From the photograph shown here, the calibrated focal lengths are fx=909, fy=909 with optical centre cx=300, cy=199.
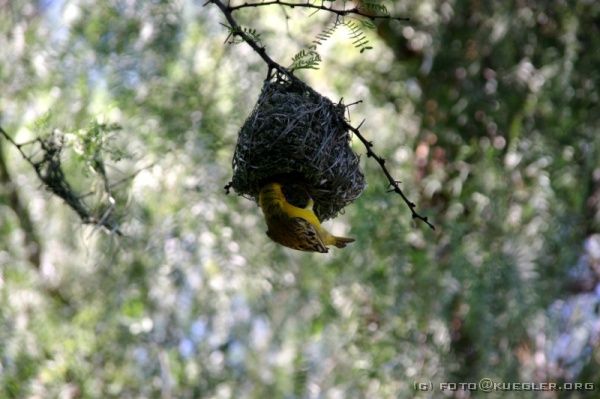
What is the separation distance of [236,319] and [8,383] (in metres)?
1.23

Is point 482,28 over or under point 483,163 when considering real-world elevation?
over

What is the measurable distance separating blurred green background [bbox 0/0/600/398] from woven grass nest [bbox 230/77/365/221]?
1.68m

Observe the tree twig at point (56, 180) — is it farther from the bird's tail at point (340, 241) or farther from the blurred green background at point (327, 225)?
the blurred green background at point (327, 225)

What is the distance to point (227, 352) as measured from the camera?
5020 mm

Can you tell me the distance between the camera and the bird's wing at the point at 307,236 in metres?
2.52

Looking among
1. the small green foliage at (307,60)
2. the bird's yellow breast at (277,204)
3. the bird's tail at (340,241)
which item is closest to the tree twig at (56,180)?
the bird's yellow breast at (277,204)

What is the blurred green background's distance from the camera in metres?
4.40

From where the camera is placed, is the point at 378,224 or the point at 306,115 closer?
the point at 306,115

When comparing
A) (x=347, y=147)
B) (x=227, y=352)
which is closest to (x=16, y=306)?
(x=227, y=352)

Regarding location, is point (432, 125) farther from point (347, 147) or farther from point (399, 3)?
point (347, 147)

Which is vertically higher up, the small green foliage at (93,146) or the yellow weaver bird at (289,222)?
the small green foliage at (93,146)

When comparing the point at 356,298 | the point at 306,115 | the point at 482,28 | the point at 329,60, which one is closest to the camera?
the point at 306,115

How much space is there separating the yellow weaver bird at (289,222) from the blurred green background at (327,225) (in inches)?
66.0

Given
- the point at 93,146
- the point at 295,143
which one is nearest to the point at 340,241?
the point at 295,143
